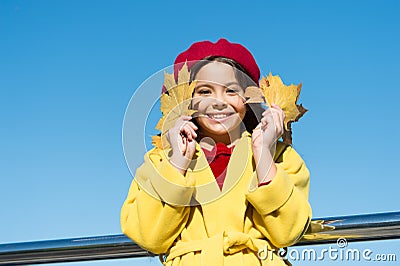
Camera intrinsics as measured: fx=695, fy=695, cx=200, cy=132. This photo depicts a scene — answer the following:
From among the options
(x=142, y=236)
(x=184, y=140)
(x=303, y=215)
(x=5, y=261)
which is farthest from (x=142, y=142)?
(x=5, y=261)

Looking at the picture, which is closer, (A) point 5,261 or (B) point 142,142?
(B) point 142,142

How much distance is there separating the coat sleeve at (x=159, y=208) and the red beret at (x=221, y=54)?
32 cm

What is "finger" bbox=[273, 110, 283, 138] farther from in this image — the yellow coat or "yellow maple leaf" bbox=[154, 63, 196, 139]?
"yellow maple leaf" bbox=[154, 63, 196, 139]

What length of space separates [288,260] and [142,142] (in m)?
0.50

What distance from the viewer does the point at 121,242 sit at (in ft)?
7.21

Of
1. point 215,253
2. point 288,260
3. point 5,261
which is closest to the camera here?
point 215,253

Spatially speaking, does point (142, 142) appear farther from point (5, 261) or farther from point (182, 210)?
point (5, 261)

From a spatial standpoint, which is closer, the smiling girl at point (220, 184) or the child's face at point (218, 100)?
the smiling girl at point (220, 184)

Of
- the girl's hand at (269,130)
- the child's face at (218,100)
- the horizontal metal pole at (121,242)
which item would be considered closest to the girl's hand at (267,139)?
the girl's hand at (269,130)

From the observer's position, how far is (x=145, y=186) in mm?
1809

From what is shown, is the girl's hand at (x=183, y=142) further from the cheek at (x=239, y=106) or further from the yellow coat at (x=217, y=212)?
the cheek at (x=239, y=106)

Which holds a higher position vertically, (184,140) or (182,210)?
(184,140)

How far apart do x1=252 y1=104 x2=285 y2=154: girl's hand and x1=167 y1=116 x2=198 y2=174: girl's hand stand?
0.16 meters

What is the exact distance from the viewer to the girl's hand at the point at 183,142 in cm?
181
